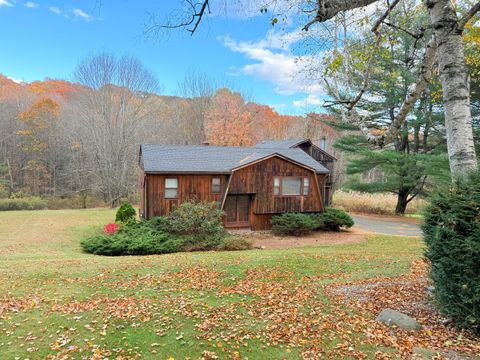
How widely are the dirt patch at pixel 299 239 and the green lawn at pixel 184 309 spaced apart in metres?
5.22

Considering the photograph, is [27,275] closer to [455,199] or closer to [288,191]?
[455,199]

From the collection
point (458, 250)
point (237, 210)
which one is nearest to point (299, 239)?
point (237, 210)

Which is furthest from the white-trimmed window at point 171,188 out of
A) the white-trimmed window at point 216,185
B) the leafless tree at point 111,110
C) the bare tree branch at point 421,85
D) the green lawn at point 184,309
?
the leafless tree at point 111,110

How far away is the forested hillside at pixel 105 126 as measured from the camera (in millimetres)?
28000

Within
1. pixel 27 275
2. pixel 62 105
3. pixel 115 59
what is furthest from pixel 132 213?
pixel 62 105

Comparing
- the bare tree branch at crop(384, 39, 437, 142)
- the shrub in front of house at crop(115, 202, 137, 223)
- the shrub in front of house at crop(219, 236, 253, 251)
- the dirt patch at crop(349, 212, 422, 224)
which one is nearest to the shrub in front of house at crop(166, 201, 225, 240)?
the shrub in front of house at crop(219, 236, 253, 251)

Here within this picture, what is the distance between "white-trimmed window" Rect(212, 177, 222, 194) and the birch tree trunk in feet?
39.9

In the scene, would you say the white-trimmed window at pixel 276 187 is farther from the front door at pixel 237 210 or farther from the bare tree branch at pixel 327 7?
the bare tree branch at pixel 327 7

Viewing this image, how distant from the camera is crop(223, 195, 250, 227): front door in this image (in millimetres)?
16109

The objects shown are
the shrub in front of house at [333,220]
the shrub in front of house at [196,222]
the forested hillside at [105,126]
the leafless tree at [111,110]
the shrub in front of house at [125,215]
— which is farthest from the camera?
the forested hillside at [105,126]

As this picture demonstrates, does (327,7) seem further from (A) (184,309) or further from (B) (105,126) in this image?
(B) (105,126)

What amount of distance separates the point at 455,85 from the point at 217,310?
447 centimetres

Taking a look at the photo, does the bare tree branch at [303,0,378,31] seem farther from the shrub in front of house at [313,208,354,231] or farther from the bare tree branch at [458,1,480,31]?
the shrub in front of house at [313,208,354,231]

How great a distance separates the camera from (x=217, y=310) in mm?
4660
